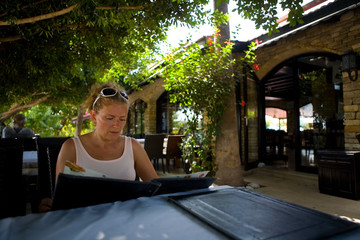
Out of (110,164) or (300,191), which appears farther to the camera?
(300,191)

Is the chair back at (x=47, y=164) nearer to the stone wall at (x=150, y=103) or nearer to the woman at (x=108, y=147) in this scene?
the woman at (x=108, y=147)

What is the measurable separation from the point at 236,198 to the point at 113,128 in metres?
1.02

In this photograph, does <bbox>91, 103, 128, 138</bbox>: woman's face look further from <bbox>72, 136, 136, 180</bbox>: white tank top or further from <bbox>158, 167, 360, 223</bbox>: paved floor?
<bbox>158, 167, 360, 223</bbox>: paved floor

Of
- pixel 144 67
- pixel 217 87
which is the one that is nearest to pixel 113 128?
pixel 217 87

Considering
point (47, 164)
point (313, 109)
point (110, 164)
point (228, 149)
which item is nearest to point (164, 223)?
point (110, 164)

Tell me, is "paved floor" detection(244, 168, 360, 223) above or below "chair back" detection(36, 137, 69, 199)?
below

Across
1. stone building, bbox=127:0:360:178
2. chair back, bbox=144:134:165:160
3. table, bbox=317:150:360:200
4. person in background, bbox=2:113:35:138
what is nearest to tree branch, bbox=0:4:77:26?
person in background, bbox=2:113:35:138

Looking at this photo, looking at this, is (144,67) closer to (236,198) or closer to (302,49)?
(302,49)

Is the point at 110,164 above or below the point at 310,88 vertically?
below

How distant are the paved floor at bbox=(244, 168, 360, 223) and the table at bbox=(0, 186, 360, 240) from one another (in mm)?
2132

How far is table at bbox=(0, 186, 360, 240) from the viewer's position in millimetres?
647

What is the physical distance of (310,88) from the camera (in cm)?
561

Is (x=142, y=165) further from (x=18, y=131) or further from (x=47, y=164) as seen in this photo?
(x=18, y=131)

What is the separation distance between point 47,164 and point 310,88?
572 cm
